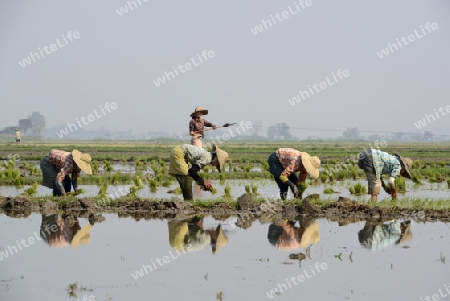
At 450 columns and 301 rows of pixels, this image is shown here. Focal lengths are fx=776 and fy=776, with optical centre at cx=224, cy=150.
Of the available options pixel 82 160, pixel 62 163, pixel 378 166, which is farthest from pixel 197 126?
pixel 378 166

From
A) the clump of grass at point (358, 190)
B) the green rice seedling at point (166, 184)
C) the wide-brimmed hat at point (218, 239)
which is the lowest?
the clump of grass at point (358, 190)

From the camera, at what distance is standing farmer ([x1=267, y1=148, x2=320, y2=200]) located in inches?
470

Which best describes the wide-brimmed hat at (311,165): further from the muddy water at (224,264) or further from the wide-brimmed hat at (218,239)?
the wide-brimmed hat at (218,239)

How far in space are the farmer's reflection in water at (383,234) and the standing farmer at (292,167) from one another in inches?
61.8

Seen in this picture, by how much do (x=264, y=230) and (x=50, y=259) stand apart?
3.08m

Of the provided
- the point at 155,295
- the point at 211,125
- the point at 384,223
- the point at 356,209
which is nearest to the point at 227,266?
the point at 155,295

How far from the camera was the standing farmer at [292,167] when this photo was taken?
11.9 m

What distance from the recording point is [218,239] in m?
9.20

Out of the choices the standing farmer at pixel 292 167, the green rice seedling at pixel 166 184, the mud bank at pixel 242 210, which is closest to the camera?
the mud bank at pixel 242 210

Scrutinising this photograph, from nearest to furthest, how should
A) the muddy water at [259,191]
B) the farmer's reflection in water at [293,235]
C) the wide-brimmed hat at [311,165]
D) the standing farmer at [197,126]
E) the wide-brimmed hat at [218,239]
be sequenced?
the wide-brimmed hat at [218,239], the farmer's reflection in water at [293,235], the wide-brimmed hat at [311,165], the standing farmer at [197,126], the muddy water at [259,191]

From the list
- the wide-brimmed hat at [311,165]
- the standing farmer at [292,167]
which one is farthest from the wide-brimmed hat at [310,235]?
the standing farmer at [292,167]

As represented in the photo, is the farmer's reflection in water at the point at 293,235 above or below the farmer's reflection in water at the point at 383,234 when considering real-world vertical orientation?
above

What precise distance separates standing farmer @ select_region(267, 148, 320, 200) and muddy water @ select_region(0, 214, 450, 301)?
174 centimetres

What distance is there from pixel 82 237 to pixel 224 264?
238cm
